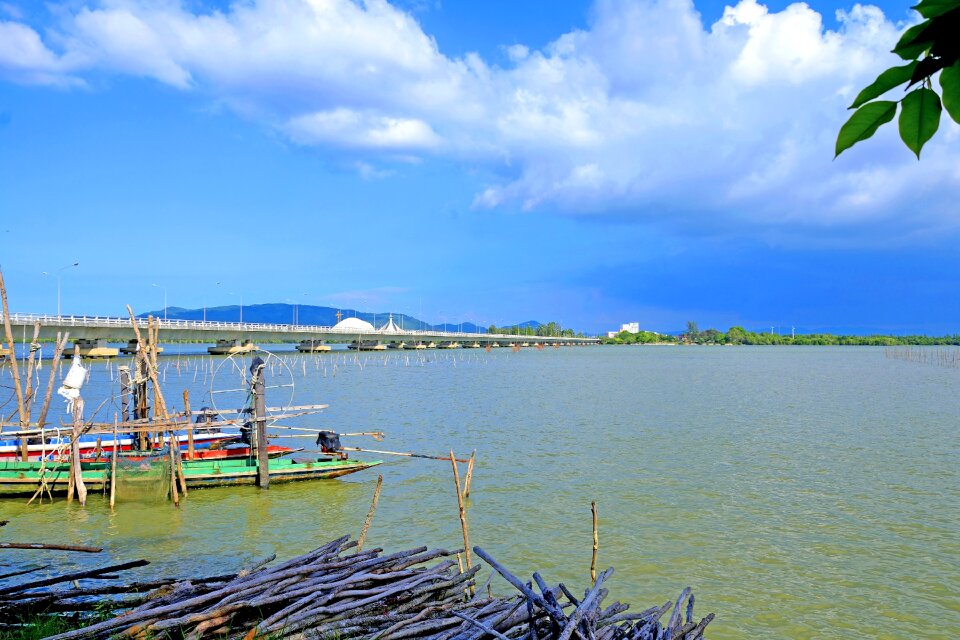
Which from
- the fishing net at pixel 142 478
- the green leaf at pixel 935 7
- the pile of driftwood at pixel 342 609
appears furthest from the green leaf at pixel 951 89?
the fishing net at pixel 142 478

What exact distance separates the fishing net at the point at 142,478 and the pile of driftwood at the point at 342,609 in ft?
31.1

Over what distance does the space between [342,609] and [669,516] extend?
1056 centimetres

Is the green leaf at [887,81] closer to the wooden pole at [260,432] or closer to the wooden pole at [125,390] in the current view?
the wooden pole at [260,432]

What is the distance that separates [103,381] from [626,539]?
52.7 m

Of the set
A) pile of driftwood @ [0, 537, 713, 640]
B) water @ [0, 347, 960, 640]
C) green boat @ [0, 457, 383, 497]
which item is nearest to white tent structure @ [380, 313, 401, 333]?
water @ [0, 347, 960, 640]

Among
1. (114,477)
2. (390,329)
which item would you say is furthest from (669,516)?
(390,329)

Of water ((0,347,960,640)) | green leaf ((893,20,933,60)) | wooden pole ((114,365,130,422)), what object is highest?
green leaf ((893,20,933,60))

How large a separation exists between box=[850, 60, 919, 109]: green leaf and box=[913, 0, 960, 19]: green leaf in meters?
0.11

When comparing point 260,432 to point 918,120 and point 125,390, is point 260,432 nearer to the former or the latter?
point 125,390

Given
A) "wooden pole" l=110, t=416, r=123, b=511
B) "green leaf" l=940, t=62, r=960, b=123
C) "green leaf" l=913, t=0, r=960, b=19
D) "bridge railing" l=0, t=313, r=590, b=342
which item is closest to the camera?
"green leaf" l=913, t=0, r=960, b=19

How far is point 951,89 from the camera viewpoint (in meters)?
1.47

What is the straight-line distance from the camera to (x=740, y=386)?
4981 cm

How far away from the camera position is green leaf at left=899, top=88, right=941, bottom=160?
1.50m

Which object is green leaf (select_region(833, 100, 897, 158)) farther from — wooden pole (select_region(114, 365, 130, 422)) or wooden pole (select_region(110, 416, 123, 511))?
wooden pole (select_region(114, 365, 130, 422))
